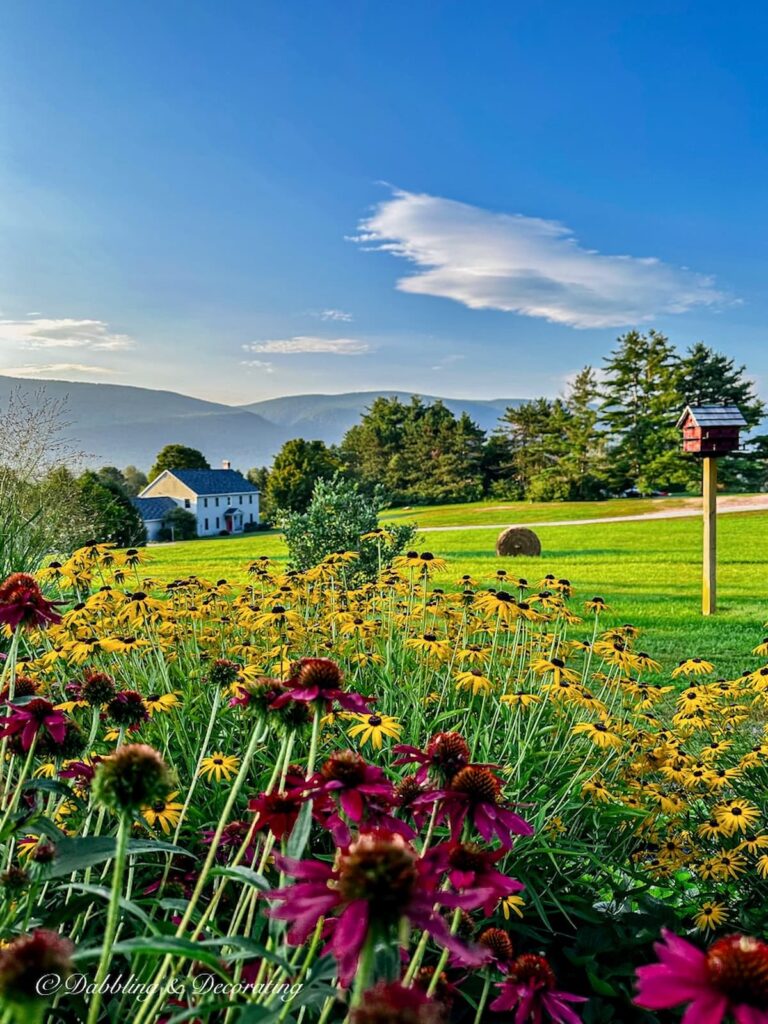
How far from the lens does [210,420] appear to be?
166375 mm

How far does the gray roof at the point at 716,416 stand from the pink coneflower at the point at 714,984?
748 cm

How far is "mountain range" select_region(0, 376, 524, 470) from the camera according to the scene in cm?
13612

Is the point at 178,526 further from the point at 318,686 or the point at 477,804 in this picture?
the point at 477,804

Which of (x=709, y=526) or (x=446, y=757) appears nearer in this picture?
(x=446, y=757)

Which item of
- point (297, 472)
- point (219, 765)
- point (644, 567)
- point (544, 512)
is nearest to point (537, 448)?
point (544, 512)

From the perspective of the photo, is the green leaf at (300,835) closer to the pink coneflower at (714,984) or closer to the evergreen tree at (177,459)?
the pink coneflower at (714,984)

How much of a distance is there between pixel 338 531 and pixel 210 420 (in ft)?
543

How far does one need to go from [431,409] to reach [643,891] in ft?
117

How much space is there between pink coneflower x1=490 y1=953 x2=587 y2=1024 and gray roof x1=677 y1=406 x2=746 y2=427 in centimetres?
718

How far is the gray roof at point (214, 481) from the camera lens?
34.0 meters

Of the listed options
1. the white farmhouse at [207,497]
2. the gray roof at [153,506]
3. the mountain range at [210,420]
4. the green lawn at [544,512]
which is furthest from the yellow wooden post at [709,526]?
the mountain range at [210,420]

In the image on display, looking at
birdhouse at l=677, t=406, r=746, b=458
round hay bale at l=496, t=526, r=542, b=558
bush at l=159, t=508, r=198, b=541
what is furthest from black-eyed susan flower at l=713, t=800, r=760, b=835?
bush at l=159, t=508, r=198, b=541

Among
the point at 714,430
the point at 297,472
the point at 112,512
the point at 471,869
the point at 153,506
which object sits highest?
the point at 297,472

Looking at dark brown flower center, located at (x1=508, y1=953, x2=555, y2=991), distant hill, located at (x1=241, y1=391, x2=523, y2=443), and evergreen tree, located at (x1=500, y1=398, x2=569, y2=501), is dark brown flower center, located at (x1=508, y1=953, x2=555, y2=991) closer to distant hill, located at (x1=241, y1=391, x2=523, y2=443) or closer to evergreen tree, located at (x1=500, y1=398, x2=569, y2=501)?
evergreen tree, located at (x1=500, y1=398, x2=569, y2=501)
